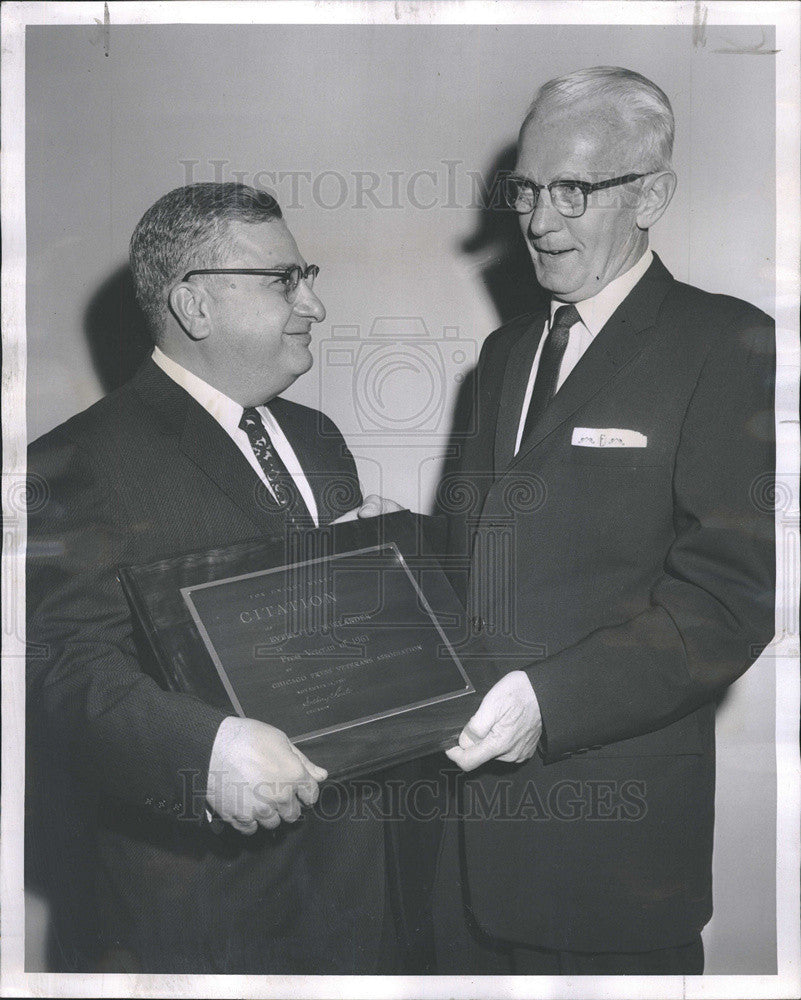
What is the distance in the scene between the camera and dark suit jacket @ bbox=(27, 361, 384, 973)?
6.23 ft

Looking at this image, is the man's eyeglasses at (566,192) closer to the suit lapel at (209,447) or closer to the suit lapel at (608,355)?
the suit lapel at (608,355)

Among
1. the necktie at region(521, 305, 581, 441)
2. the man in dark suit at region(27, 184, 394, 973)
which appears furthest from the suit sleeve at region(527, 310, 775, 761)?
the man in dark suit at region(27, 184, 394, 973)

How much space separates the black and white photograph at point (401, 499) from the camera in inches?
74.4

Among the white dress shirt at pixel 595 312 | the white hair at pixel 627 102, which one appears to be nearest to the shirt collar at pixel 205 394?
the white dress shirt at pixel 595 312

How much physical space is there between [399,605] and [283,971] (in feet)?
2.91

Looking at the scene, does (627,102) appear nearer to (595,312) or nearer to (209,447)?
(595,312)

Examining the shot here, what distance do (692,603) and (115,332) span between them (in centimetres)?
139

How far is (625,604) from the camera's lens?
195cm

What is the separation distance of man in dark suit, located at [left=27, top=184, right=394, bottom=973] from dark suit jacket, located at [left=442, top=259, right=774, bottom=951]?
0.31 metres

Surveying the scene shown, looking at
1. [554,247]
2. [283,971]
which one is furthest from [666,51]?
[283,971]

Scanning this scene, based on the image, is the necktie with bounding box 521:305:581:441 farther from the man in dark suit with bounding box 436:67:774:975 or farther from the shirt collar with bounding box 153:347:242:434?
the shirt collar with bounding box 153:347:242:434

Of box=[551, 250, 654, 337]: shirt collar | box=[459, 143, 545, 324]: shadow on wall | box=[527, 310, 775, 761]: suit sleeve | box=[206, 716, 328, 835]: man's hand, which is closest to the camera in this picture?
box=[206, 716, 328, 835]: man's hand

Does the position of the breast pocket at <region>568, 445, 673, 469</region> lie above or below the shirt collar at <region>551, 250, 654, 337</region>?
below

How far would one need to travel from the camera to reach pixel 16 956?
2195 millimetres
